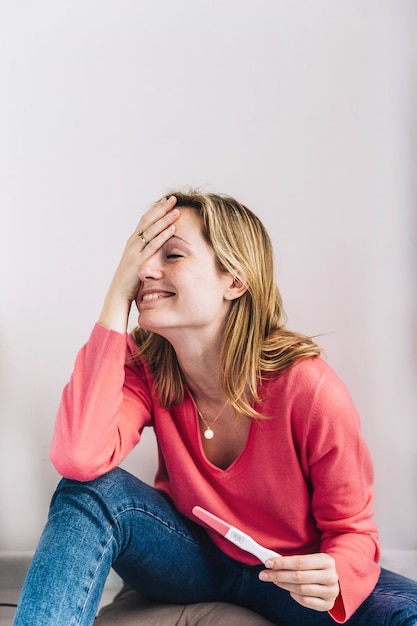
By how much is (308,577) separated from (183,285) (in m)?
0.45

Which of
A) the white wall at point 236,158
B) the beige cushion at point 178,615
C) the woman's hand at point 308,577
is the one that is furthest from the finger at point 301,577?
the white wall at point 236,158

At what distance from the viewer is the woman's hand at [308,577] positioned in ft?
3.00

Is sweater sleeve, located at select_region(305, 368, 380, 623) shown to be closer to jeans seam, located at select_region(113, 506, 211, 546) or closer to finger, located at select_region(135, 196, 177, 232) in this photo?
jeans seam, located at select_region(113, 506, 211, 546)

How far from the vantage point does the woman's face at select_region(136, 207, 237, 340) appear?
1.05 meters

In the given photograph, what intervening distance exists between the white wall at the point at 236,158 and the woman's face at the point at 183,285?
A: 334 millimetres

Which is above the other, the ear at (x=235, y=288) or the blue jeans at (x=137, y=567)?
the ear at (x=235, y=288)

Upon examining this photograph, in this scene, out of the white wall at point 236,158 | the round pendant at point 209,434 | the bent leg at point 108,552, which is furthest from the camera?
the white wall at point 236,158

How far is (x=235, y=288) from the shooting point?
3.61 ft

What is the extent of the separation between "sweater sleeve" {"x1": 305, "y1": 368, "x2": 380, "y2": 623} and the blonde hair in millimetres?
88

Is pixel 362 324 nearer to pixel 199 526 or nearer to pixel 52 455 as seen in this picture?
pixel 199 526

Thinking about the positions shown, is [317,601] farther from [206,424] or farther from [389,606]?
[206,424]

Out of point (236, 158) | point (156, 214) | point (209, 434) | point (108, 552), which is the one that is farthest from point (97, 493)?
point (236, 158)

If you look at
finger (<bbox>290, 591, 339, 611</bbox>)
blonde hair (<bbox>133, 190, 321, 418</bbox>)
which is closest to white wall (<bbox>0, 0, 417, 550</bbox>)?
blonde hair (<bbox>133, 190, 321, 418</bbox>)

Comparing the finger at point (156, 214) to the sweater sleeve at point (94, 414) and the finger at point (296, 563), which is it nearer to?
the sweater sleeve at point (94, 414)
